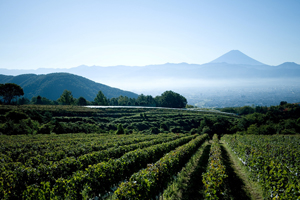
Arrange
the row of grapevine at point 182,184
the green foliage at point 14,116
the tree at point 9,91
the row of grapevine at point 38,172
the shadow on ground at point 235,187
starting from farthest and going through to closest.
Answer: the tree at point 9,91, the green foliage at point 14,116, the shadow on ground at point 235,187, the row of grapevine at point 182,184, the row of grapevine at point 38,172

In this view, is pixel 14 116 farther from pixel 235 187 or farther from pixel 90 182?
pixel 235 187

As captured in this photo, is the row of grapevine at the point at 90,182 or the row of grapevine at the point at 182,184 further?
the row of grapevine at the point at 182,184

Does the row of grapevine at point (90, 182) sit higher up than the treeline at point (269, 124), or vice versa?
the row of grapevine at point (90, 182)

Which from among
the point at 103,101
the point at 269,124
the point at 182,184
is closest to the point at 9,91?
the point at 103,101

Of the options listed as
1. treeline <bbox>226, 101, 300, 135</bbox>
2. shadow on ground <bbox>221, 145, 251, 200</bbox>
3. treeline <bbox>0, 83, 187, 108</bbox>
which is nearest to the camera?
shadow on ground <bbox>221, 145, 251, 200</bbox>

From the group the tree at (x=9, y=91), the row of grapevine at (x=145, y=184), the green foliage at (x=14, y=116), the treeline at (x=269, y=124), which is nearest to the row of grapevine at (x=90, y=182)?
the row of grapevine at (x=145, y=184)

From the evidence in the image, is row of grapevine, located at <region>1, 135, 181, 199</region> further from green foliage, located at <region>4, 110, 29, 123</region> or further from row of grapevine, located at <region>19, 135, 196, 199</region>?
green foliage, located at <region>4, 110, 29, 123</region>

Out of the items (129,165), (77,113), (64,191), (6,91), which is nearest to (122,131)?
(77,113)

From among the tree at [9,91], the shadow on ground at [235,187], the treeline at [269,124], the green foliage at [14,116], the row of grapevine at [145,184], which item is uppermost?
the tree at [9,91]

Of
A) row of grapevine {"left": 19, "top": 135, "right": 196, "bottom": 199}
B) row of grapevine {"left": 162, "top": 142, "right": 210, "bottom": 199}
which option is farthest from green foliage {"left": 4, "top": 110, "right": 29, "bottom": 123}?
row of grapevine {"left": 162, "top": 142, "right": 210, "bottom": 199}

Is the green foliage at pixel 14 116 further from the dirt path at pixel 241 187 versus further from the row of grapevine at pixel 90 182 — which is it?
the dirt path at pixel 241 187

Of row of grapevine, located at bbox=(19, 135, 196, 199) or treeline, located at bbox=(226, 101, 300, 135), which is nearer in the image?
row of grapevine, located at bbox=(19, 135, 196, 199)

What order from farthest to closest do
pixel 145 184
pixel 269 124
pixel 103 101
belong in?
1. pixel 103 101
2. pixel 269 124
3. pixel 145 184

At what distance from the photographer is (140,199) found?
7520mm
